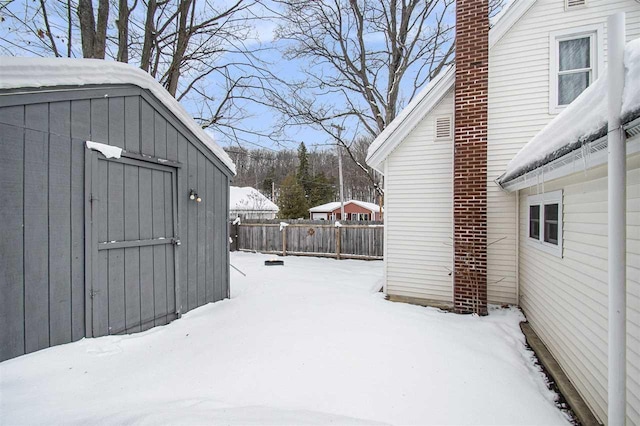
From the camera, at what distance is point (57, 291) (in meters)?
3.26

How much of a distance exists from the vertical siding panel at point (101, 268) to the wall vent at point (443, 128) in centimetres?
570

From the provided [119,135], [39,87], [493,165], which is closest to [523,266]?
[493,165]

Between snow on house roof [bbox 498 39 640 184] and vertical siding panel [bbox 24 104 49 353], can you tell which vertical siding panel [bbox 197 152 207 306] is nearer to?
vertical siding panel [bbox 24 104 49 353]

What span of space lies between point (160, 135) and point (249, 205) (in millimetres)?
22915

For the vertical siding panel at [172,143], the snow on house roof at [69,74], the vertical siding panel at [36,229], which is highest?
the snow on house roof at [69,74]

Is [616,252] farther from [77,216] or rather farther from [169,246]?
[169,246]

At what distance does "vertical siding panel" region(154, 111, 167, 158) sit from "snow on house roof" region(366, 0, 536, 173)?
13.2ft

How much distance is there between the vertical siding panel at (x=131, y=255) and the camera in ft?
13.3

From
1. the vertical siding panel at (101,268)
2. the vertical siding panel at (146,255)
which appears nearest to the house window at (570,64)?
the vertical siding panel at (146,255)

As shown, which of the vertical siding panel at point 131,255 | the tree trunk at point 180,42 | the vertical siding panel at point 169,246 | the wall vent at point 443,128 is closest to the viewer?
the vertical siding panel at point 131,255

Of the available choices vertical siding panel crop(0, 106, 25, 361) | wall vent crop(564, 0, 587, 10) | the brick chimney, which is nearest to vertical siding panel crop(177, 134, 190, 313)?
vertical siding panel crop(0, 106, 25, 361)

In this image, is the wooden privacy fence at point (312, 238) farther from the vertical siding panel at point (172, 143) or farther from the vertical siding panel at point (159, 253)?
the vertical siding panel at point (159, 253)

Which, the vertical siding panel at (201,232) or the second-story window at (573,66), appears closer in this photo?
the vertical siding panel at (201,232)

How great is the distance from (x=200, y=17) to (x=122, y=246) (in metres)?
7.52
